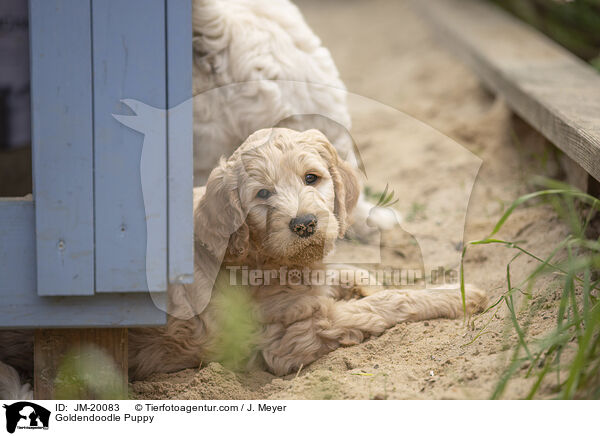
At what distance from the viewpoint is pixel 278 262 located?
2.64 meters

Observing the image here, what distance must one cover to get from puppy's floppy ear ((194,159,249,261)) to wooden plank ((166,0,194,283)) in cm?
20

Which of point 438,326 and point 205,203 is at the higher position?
point 205,203

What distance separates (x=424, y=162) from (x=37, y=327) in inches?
120

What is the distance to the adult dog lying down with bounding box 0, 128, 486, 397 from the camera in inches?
97.3

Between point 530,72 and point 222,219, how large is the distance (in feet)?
8.78

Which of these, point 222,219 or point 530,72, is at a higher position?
point 530,72

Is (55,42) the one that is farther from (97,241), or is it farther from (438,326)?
(438,326)

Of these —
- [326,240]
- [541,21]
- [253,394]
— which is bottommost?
[253,394]

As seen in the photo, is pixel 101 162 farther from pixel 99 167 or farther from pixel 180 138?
pixel 180 138

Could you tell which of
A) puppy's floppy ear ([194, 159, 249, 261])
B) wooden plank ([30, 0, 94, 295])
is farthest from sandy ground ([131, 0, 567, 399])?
wooden plank ([30, 0, 94, 295])

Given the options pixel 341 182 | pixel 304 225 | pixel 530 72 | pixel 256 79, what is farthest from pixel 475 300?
pixel 530 72

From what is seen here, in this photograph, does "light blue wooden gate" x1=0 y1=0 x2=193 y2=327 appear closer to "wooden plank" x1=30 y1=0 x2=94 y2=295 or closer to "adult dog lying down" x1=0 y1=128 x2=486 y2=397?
"wooden plank" x1=30 y1=0 x2=94 y2=295

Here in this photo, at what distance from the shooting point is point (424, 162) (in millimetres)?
4695
